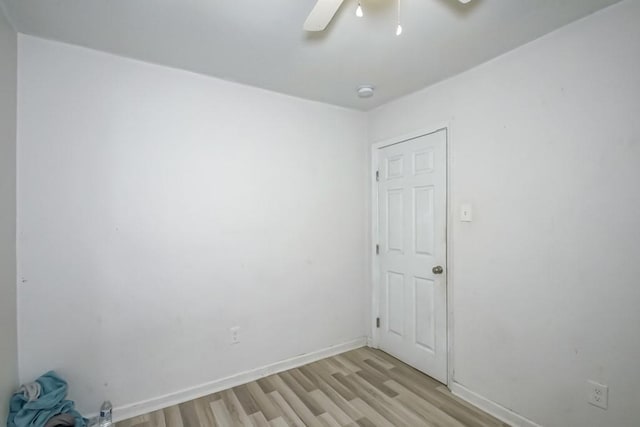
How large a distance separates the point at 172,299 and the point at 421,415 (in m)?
1.93

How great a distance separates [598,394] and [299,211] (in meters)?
2.25

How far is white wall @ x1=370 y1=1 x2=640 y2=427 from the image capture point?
1.45m

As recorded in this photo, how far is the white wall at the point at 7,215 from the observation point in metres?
1.48

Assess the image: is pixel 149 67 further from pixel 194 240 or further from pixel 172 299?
pixel 172 299

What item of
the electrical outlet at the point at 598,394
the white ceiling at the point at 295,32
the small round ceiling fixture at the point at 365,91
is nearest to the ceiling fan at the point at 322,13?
the white ceiling at the point at 295,32

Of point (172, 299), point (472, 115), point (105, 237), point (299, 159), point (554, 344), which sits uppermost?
point (472, 115)

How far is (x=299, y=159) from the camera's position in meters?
2.68

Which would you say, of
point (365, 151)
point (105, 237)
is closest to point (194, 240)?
point (105, 237)

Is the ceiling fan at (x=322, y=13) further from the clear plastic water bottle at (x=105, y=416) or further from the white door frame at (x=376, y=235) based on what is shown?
the clear plastic water bottle at (x=105, y=416)

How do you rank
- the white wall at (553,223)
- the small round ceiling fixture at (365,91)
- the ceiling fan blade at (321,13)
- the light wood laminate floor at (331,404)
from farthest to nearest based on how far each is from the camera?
the small round ceiling fixture at (365,91), the light wood laminate floor at (331,404), the white wall at (553,223), the ceiling fan blade at (321,13)

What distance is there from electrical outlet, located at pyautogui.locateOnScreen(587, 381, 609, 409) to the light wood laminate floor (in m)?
0.59

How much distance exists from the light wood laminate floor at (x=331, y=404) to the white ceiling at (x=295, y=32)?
2444mm

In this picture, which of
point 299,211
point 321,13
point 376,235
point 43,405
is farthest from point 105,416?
point 321,13

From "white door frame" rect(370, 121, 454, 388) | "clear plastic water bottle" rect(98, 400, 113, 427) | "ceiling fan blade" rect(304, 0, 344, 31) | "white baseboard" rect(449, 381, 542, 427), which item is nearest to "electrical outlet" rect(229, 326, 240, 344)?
"clear plastic water bottle" rect(98, 400, 113, 427)
